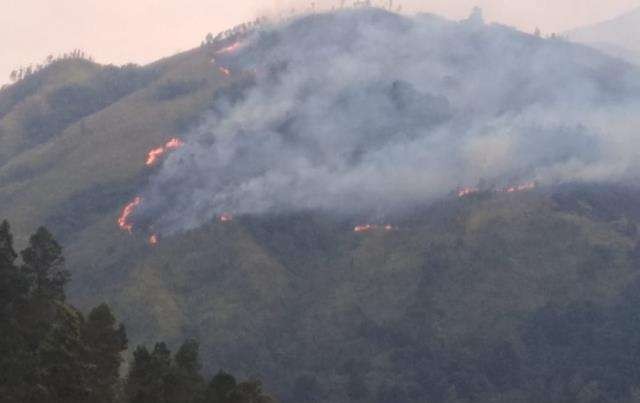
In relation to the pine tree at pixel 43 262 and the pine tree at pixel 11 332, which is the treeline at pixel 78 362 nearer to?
the pine tree at pixel 11 332

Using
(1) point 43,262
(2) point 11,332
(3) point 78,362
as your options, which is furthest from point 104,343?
(1) point 43,262

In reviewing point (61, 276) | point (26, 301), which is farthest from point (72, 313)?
point (61, 276)

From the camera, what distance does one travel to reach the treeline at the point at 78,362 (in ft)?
237

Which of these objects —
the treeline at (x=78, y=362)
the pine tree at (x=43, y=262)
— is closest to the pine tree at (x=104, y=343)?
the treeline at (x=78, y=362)

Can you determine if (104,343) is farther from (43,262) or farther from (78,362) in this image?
(43,262)

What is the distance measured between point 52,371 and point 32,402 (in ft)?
7.70

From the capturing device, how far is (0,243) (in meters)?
99.8

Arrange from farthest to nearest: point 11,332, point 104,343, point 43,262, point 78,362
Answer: point 43,262, point 11,332, point 104,343, point 78,362

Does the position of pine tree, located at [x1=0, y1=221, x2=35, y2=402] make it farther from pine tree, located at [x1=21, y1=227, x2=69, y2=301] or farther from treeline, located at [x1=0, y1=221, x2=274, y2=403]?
pine tree, located at [x1=21, y1=227, x2=69, y2=301]

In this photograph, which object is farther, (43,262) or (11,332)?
(43,262)

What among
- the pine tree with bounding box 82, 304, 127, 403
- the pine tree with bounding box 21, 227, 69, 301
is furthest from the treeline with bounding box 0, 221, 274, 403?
the pine tree with bounding box 21, 227, 69, 301

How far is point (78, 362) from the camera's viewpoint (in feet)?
238

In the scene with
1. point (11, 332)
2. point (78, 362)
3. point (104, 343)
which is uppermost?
point (78, 362)

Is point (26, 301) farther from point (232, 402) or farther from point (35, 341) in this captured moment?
point (232, 402)
